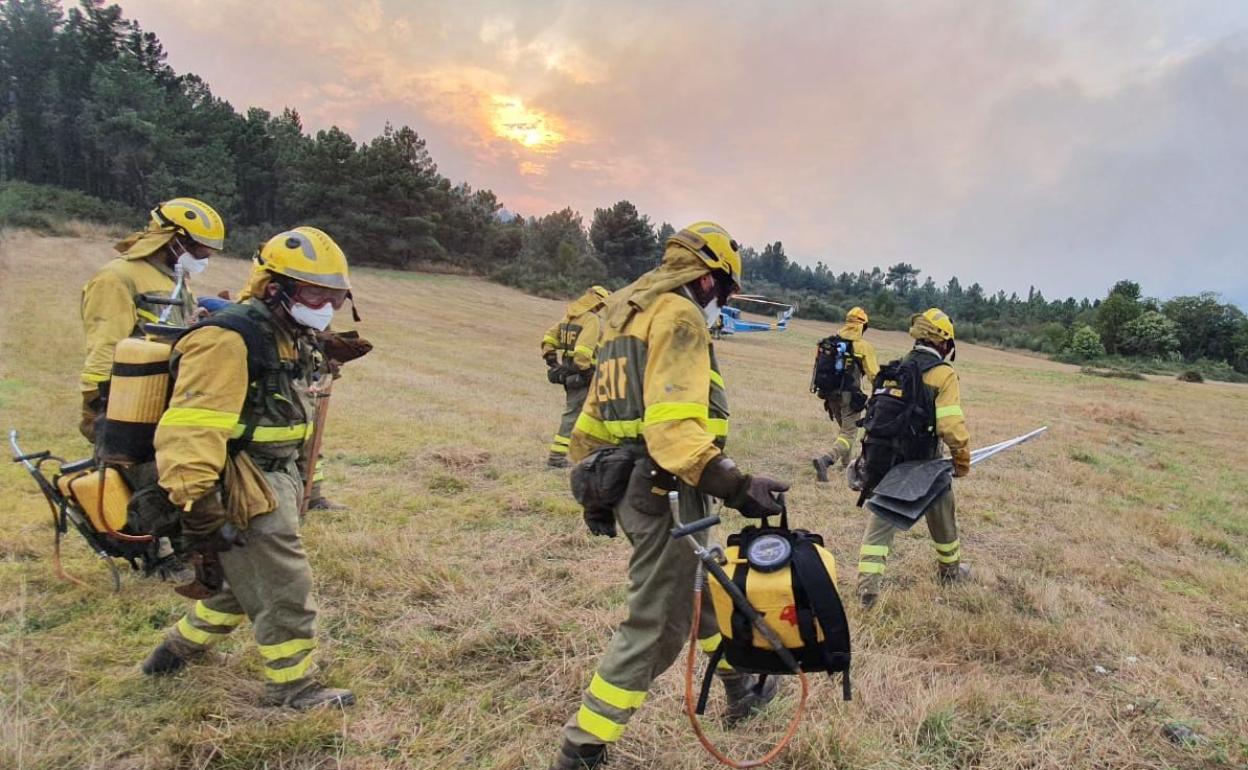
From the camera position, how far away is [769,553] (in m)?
2.84

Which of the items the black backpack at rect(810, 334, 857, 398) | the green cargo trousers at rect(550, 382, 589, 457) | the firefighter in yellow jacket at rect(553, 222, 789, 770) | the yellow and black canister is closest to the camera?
the firefighter in yellow jacket at rect(553, 222, 789, 770)

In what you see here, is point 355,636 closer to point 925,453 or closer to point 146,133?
point 925,453

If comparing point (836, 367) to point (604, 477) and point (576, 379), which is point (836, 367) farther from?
point (604, 477)

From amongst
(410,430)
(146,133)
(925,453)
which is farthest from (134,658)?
(146,133)

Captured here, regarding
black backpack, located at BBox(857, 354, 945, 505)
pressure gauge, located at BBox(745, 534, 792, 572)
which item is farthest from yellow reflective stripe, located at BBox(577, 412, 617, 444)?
black backpack, located at BBox(857, 354, 945, 505)

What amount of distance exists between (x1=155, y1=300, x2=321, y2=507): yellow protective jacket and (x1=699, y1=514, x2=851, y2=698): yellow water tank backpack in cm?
224

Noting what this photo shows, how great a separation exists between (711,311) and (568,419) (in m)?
5.97

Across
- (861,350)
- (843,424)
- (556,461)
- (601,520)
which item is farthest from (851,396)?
(601,520)

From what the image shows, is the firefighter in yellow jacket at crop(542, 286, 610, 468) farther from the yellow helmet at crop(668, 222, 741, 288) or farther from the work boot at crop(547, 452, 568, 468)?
the yellow helmet at crop(668, 222, 741, 288)

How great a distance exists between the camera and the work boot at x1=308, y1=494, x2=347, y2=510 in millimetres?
6566

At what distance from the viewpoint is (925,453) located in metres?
5.66

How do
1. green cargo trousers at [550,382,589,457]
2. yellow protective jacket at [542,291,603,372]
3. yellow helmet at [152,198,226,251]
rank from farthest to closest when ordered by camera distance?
green cargo trousers at [550,382,589,457] < yellow protective jacket at [542,291,603,372] < yellow helmet at [152,198,226,251]

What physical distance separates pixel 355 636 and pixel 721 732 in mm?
2378

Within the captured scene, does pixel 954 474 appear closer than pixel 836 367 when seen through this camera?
Yes
